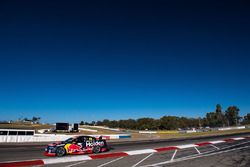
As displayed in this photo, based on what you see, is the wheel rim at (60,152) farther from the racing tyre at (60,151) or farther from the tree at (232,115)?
the tree at (232,115)

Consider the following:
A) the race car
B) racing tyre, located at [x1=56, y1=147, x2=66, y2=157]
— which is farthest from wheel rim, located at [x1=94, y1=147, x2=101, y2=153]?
racing tyre, located at [x1=56, y1=147, x2=66, y2=157]

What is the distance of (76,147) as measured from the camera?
15500mm

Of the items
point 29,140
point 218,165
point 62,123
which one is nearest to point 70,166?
point 218,165

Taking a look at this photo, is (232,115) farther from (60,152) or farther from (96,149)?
(60,152)

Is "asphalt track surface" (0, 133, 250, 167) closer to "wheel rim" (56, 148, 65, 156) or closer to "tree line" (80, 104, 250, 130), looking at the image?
"wheel rim" (56, 148, 65, 156)

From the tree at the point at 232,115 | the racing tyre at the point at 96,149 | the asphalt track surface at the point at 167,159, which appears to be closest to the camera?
the asphalt track surface at the point at 167,159

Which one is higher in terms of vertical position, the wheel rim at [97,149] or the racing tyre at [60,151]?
the racing tyre at [60,151]

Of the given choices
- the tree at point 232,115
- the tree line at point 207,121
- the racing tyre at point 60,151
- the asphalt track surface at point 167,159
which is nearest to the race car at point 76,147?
the racing tyre at point 60,151

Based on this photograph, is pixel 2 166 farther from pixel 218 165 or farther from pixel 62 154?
pixel 218 165

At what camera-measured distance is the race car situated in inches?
573

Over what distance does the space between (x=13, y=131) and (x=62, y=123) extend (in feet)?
115

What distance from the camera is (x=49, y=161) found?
41.5 ft

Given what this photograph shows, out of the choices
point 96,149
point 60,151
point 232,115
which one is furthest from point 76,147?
point 232,115

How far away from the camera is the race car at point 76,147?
573 inches
